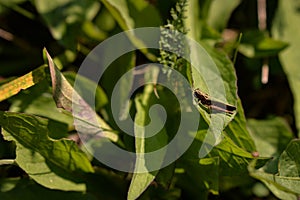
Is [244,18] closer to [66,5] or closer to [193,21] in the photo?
[193,21]

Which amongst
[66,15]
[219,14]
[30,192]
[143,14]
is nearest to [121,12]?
[143,14]

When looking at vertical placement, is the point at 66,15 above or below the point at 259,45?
above

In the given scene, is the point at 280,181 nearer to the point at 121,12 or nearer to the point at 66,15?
the point at 121,12

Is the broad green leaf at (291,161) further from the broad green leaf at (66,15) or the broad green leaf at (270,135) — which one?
the broad green leaf at (66,15)

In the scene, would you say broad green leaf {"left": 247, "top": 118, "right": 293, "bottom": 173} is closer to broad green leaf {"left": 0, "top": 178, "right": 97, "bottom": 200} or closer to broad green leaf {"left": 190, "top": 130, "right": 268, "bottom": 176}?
broad green leaf {"left": 190, "top": 130, "right": 268, "bottom": 176}

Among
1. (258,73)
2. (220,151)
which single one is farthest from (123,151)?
(258,73)

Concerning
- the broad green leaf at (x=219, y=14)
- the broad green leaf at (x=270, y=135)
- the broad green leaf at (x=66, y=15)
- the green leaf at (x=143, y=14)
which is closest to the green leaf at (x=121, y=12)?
the green leaf at (x=143, y=14)

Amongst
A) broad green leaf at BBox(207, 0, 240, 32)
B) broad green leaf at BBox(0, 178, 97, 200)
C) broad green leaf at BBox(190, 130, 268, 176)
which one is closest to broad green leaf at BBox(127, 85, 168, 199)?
broad green leaf at BBox(190, 130, 268, 176)
